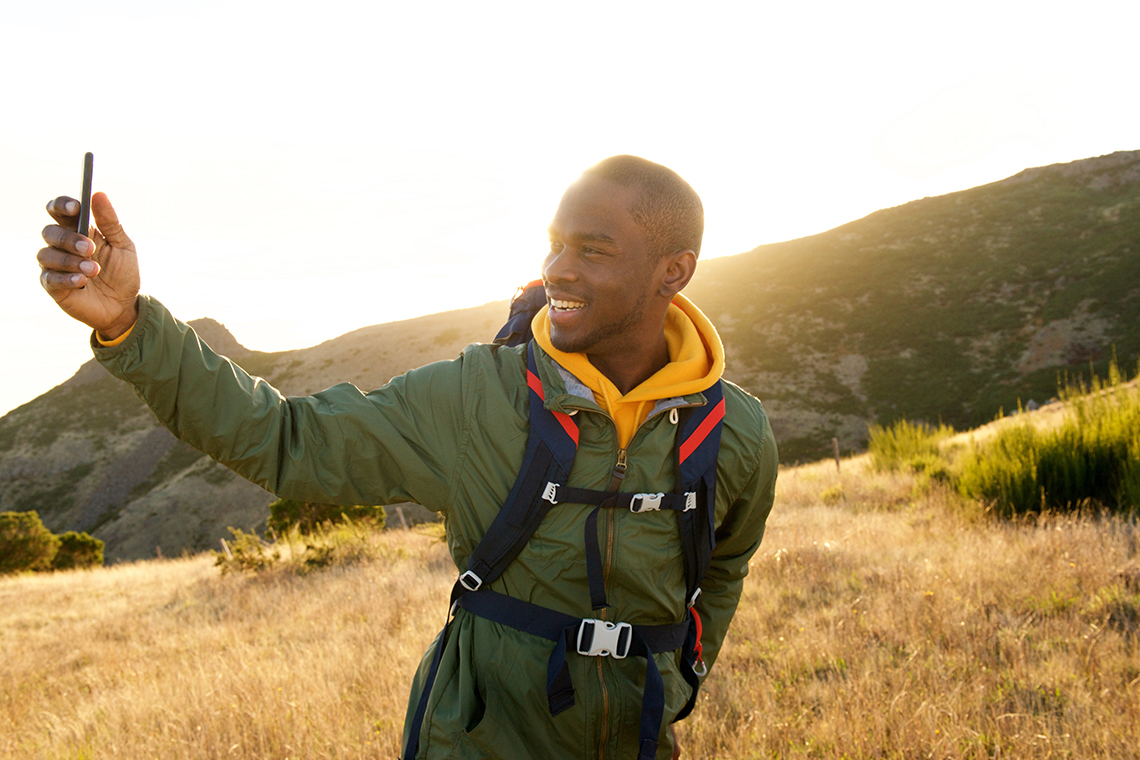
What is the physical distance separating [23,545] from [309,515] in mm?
11270

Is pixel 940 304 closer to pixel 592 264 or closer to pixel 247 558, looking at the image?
pixel 247 558

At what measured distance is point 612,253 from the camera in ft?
6.14

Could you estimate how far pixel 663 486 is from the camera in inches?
A: 69.8

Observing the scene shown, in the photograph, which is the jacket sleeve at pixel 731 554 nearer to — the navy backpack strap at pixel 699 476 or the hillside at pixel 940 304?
the navy backpack strap at pixel 699 476

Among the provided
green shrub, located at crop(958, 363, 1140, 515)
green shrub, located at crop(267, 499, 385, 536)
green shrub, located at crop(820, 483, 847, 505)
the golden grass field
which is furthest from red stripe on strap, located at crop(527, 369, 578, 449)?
green shrub, located at crop(267, 499, 385, 536)

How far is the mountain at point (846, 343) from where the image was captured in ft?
118

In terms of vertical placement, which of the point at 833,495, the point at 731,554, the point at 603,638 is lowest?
the point at 833,495

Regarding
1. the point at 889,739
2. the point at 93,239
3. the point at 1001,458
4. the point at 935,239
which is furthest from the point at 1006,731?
the point at 935,239

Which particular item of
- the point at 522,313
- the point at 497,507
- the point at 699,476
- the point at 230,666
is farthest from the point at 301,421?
the point at 230,666

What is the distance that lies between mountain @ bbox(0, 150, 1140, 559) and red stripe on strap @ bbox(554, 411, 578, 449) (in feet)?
111

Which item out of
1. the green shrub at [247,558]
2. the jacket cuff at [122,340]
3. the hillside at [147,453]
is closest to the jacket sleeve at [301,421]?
the jacket cuff at [122,340]

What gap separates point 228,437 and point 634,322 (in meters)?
1.12

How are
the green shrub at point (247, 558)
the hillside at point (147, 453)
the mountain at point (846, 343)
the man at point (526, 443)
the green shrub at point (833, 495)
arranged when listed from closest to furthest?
1. the man at point (526, 443)
2. the green shrub at point (247, 558)
3. the green shrub at point (833, 495)
4. the mountain at point (846, 343)
5. the hillside at point (147, 453)

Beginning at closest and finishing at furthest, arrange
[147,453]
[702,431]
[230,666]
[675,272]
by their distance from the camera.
Result: 1. [702,431]
2. [675,272]
3. [230,666]
4. [147,453]
